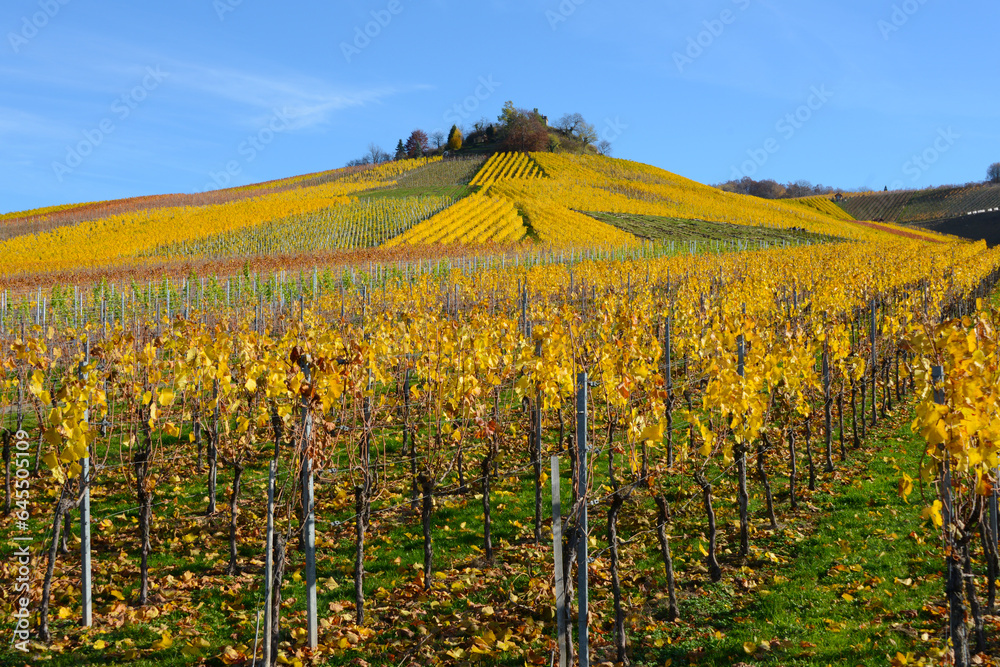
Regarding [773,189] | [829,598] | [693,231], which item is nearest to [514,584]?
[829,598]

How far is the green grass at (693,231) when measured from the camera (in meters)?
47.9

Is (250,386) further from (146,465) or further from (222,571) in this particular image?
(222,571)

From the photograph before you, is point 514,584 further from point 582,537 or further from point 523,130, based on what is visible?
point 523,130

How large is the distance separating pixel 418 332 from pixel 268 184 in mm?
90113

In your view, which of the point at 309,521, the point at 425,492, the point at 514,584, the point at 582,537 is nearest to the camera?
the point at 582,537

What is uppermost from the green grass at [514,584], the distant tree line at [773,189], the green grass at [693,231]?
the distant tree line at [773,189]

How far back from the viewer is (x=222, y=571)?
5.59 m

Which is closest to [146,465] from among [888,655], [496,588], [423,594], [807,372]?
[423,594]

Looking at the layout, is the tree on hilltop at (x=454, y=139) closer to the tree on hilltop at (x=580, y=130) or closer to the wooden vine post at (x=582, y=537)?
the tree on hilltop at (x=580, y=130)

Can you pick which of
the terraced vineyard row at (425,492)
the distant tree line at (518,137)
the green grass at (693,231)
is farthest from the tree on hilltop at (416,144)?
the terraced vineyard row at (425,492)
